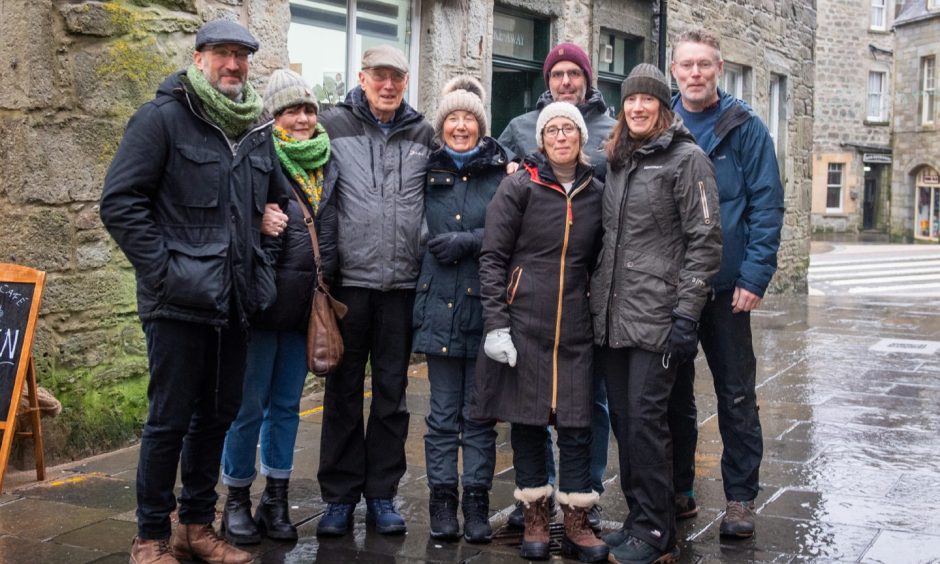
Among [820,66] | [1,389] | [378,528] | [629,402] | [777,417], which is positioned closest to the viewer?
[629,402]

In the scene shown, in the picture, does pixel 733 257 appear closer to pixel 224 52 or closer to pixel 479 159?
pixel 479 159

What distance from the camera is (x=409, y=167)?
4.88 meters

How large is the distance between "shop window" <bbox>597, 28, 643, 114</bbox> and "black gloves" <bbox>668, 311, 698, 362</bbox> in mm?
7592

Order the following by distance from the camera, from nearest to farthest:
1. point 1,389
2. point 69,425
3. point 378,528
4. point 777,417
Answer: point 378,528
point 1,389
point 69,425
point 777,417

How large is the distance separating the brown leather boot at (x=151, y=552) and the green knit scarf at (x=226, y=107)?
1.56 m

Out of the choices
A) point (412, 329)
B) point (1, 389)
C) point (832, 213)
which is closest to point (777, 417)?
point (412, 329)

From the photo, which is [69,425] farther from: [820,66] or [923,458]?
[820,66]

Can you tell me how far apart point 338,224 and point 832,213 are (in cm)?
3556

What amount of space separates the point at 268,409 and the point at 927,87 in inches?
1445

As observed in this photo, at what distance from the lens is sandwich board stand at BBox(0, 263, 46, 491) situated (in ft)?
17.5

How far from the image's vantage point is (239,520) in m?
4.73

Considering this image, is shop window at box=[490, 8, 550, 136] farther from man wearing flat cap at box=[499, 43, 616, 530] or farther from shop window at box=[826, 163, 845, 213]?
shop window at box=[826, 163, 845, 213]

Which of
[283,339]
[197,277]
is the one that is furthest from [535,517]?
[197,277]

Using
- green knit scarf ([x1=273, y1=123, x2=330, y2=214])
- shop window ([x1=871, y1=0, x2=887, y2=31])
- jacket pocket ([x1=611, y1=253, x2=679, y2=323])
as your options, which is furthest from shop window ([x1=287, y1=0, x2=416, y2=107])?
shop window ([x1=871, y1=0, x2=887, y2=31])
